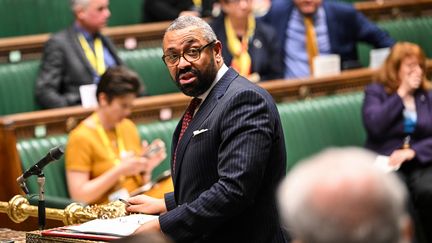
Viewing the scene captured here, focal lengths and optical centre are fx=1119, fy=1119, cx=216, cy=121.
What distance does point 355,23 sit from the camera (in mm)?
6801

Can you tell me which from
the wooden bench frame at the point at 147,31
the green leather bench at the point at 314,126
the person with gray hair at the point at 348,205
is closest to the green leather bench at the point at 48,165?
the green leather bench at the point at 314,126

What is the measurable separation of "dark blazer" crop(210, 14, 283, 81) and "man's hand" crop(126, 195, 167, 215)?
9.98 ft

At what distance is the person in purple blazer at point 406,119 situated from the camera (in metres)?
5.49

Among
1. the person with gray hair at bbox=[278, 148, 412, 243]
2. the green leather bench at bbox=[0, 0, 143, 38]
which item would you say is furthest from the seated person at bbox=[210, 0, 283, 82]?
the person with gray hair at bbox=[278, 148, 412, 243]

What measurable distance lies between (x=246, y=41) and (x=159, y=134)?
3.91 ft

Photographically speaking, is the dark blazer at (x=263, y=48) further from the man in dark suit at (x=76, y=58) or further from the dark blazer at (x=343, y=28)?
the man in dark suit at (x=76, y=58)

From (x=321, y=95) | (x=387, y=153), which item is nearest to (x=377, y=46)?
→ (x=321, y=95)

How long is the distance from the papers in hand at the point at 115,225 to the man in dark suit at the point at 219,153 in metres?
0.07

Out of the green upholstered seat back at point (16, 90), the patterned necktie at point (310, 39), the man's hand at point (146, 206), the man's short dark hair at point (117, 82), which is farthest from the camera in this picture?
the patterned necktie at point (310, 39)

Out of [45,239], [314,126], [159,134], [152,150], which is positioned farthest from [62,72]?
[45,239]

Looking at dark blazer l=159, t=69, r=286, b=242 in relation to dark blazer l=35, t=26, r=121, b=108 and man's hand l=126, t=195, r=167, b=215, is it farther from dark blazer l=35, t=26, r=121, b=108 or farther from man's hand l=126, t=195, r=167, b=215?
dark blazer l=35, t=26, r=121, b=108

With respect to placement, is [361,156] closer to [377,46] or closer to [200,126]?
[200,126]

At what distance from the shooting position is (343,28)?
6.73 m

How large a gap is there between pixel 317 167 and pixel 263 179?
1.27 m
